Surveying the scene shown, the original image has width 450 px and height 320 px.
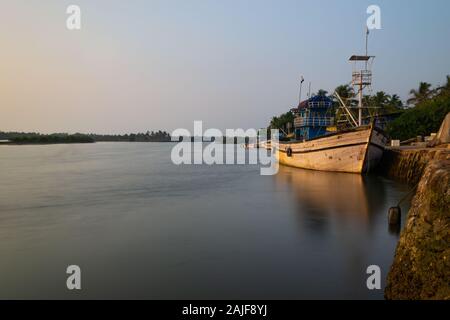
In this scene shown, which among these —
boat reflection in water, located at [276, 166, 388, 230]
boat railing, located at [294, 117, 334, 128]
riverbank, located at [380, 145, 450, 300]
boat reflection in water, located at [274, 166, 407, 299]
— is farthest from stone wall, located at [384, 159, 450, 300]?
boat railing, located at [294, 117, 334, 128]

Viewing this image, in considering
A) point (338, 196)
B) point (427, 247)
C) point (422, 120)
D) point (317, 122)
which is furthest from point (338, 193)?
point (422, 120)

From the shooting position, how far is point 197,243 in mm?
13094

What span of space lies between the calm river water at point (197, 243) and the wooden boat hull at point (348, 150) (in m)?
6.59

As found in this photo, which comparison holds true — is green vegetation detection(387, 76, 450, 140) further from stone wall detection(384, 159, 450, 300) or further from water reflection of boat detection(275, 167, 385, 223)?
stone wall detection(384, 159, 450, 300)

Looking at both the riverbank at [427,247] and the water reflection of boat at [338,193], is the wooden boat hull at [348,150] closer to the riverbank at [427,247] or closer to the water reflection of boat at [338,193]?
the water reflection of boat at [338,193]

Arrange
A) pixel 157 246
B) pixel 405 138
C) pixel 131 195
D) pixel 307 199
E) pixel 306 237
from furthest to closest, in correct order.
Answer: pixel 405 138, pixel 131 195, pixel 307 199, pixel 306 237, pixel 157 246

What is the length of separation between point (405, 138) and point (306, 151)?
1904cm

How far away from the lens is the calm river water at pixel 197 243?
29.6ft

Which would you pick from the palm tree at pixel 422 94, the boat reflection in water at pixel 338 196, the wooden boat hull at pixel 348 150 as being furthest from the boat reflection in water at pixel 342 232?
the palm tree at pixel 422 94

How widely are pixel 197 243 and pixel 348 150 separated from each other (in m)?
23.6

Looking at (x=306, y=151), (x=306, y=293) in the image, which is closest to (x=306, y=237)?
(x=306, y=293)

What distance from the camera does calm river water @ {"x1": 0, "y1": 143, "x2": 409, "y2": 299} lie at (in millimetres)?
9031

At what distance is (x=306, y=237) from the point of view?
13719 millimetres
